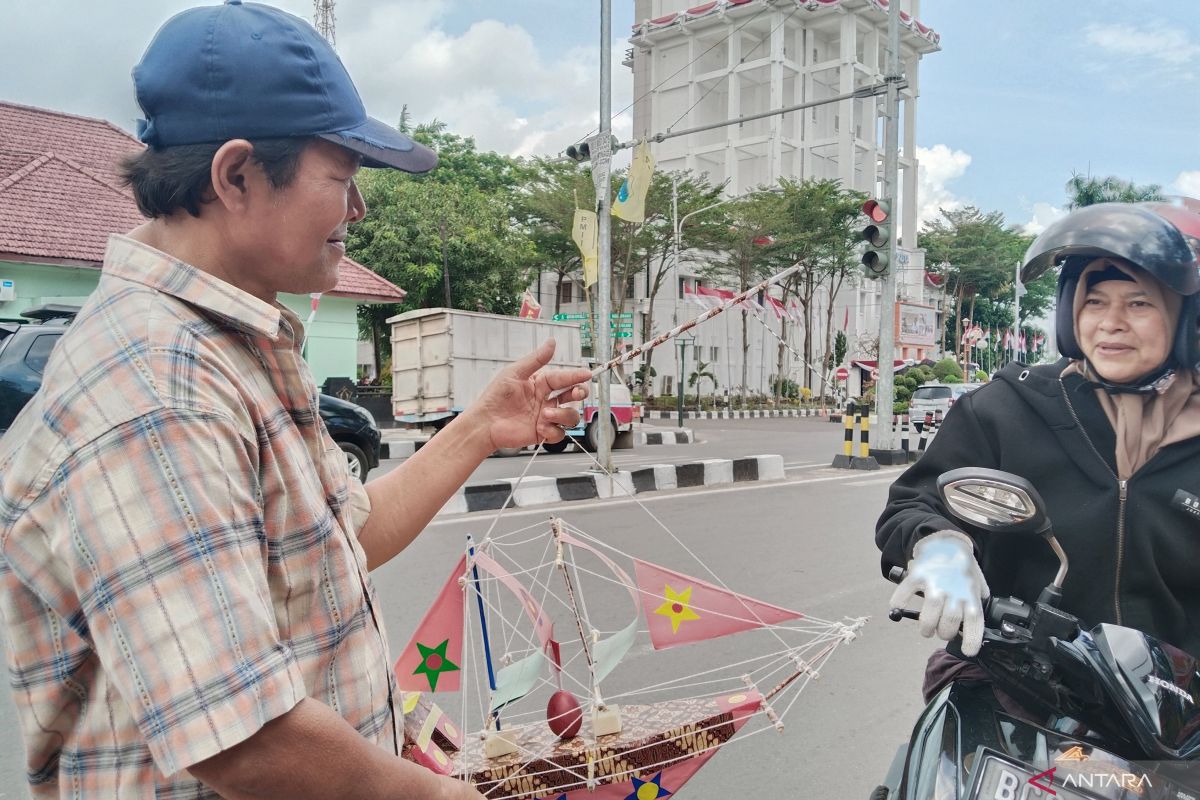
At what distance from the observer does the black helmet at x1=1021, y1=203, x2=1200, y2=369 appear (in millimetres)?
1517

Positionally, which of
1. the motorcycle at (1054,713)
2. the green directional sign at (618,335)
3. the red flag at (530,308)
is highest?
the red flag at (530,308)

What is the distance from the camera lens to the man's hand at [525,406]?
157 cm

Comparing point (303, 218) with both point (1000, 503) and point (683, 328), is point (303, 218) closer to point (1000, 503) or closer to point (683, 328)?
point (683, 328)

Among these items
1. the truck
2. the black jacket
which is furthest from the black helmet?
the truck

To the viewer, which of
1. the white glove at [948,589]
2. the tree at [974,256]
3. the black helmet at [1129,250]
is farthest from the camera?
the tree at [974,256]

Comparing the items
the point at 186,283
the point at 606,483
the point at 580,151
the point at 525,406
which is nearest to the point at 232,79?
the point at 186,283

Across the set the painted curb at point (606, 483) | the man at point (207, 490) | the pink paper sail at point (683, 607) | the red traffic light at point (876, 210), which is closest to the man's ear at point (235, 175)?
the man at point (207, 490)

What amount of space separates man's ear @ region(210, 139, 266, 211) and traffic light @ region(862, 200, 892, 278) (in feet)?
30.9

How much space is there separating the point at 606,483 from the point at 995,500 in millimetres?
7622

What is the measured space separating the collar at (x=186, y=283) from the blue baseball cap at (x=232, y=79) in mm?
129

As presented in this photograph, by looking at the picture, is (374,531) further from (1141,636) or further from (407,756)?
(1141,636)

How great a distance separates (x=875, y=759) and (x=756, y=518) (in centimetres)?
447

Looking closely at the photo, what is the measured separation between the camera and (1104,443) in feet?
5.36

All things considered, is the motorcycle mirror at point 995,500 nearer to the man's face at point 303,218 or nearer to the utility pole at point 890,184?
the man's face at point 303,218
